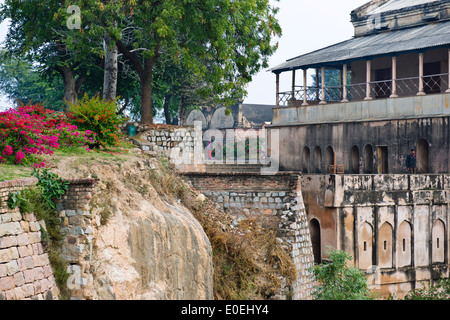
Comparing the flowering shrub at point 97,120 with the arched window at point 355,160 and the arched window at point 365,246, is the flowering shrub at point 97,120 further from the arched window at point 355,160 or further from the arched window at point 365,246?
the arched window at point 355,160

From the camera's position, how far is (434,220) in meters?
26.0

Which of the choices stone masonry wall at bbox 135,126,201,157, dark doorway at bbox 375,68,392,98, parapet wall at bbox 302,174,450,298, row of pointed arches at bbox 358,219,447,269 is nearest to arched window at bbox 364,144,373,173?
dark doorway at bbox 375,68,392,98

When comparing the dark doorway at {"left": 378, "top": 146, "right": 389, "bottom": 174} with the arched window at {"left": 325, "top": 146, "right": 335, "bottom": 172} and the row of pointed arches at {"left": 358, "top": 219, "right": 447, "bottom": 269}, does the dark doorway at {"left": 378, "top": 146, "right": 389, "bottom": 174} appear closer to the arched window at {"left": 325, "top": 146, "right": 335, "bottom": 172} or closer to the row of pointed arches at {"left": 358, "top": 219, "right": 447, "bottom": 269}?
the arched window at {"left": 325, "top": 146, "right": 335, "bottom": 172}

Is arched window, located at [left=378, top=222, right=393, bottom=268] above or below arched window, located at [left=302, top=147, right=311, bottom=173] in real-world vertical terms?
below

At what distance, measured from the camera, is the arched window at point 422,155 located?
95.0ft

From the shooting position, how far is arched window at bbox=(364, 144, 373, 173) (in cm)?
3080

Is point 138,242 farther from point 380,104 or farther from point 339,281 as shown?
point 380,104

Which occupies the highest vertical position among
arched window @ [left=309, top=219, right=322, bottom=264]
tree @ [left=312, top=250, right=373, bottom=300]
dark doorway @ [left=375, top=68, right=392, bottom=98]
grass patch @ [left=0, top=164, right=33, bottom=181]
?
dark doorway @ [left=375, top=68, right=392, bottom=98]

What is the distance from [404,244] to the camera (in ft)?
82.8

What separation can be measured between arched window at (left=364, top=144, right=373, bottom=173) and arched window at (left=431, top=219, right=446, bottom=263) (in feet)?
17.1

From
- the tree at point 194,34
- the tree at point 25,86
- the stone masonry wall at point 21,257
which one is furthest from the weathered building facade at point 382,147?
the tree at point 25,86

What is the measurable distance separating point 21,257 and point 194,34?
48.4 feet
